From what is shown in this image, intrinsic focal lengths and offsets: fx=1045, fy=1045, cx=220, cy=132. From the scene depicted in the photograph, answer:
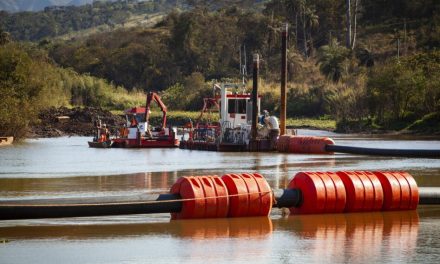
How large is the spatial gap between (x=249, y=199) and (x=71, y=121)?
6389 centimetres

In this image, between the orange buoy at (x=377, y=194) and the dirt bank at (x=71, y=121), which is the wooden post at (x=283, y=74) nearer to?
the dirt bank at (x=71, y=121)

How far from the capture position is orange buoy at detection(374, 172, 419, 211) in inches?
907

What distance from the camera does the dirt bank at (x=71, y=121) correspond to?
80625 millimetres

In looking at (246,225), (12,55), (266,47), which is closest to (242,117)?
(12,55)

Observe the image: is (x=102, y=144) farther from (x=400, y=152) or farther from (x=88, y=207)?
(x=88, y=207)

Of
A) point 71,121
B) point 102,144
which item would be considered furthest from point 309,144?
point 71,121

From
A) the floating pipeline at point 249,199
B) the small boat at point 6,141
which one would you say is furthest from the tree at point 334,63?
the floating pipeline at point 249,199

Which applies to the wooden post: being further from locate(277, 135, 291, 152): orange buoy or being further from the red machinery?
the red machinery

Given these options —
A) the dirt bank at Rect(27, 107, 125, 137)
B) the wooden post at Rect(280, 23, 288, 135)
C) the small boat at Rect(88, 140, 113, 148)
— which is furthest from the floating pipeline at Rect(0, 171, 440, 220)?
the dirt bank at Rect(27, 107, 125, 137)

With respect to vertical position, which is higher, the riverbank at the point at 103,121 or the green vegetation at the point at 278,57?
the green vegetation at the point at 278,57

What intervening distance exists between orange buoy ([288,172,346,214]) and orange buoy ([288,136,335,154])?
2696 cm

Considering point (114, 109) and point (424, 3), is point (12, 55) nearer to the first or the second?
point (114, 109)

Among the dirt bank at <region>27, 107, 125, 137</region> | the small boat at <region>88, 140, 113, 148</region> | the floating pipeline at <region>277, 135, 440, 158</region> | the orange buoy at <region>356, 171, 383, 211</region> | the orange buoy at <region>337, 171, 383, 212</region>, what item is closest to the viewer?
the orange buoy at <region>337, 171, 383, 212</region>

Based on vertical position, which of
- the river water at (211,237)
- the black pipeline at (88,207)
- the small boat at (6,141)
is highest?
the black pipeline at (88,207)
